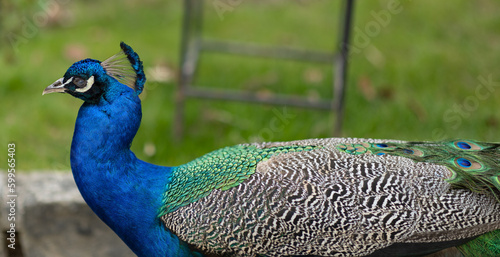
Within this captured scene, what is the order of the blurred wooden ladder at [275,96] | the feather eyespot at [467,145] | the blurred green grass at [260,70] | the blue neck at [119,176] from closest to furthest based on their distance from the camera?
the blue neck at [119,176]
the feather eyespot at [467,145]
the blurred wooden ladder at [275,96]
the blurred green grass at [260,70]

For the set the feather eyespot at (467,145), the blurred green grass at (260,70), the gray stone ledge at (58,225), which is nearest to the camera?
the feather eyespot at (467,145)

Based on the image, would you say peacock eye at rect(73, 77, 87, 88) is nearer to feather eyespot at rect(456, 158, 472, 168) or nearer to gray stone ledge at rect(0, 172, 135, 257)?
gray stone ledge at rect(0, 172, 135, 257)

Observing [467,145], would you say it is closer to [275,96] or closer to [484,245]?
[484,245]

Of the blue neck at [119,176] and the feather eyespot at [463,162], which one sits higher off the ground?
the feather eyespot at [463,162]

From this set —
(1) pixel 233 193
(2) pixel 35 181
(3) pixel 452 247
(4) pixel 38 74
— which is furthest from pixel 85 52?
(3) pixel 452 247

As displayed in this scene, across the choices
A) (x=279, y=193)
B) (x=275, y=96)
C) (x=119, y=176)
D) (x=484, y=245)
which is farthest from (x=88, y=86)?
(x=275, y=96)

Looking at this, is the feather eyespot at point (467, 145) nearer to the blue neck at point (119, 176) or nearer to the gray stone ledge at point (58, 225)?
the blue neck at point (119, 176)

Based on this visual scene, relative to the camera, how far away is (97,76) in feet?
6.35

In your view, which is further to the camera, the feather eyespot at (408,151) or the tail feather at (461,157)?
the feather eyespot at (408,151)

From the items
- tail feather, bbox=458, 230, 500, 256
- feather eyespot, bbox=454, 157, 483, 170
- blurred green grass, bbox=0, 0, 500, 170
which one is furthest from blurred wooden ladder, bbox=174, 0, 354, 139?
tail feather, bbox=458, 230, 500, 256

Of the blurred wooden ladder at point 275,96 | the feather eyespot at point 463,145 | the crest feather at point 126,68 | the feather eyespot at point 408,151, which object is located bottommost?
the crest feather at point 126,68

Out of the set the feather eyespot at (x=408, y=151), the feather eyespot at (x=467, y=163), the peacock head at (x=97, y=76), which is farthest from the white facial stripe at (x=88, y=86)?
the feather eyespot at (x=467, y=163)

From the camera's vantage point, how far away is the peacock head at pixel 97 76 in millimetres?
1928

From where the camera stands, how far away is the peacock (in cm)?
184
